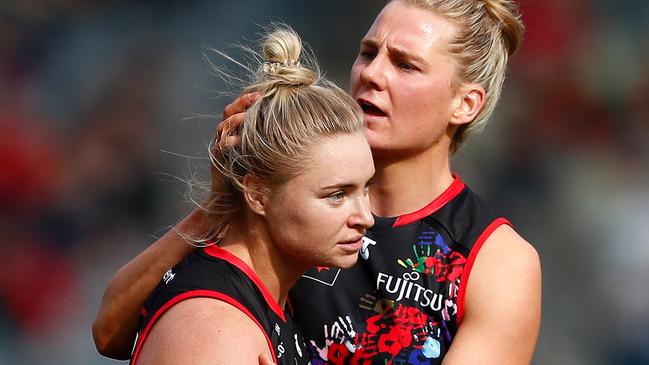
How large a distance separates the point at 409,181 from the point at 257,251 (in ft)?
2.49

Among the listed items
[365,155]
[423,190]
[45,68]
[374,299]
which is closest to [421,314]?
[374,299]

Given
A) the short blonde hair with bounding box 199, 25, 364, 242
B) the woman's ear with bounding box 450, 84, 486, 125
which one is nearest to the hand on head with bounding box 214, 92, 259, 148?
the short blonde hair with bounding box 199, 25, 364, 242

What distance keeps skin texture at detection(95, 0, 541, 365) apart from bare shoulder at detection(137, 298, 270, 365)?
1.51ft

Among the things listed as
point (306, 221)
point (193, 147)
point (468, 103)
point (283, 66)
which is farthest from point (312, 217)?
point (193, 147)

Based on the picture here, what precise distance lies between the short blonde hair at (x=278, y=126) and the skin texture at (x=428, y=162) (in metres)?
0.19

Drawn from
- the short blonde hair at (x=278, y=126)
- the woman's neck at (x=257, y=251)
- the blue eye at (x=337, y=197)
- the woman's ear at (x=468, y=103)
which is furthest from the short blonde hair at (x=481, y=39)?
the woman's neck at (x=257, y=251)

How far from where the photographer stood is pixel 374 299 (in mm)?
2980

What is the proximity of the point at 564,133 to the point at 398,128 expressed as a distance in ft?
9.48

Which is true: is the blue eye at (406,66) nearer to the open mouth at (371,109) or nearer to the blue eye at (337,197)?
the open mouth at (371,109)

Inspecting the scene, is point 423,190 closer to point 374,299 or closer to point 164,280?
point 374,299

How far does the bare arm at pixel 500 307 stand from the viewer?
279 centimetres

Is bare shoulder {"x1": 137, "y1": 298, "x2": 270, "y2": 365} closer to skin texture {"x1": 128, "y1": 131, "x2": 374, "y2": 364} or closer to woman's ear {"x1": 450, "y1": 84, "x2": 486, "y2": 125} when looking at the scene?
skin texture {"x1": 128, "y1": 131, "x2": 374, "y2": 364}

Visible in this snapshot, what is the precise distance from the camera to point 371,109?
10.0 feet

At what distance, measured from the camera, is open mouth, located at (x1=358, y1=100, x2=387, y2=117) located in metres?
3.04
